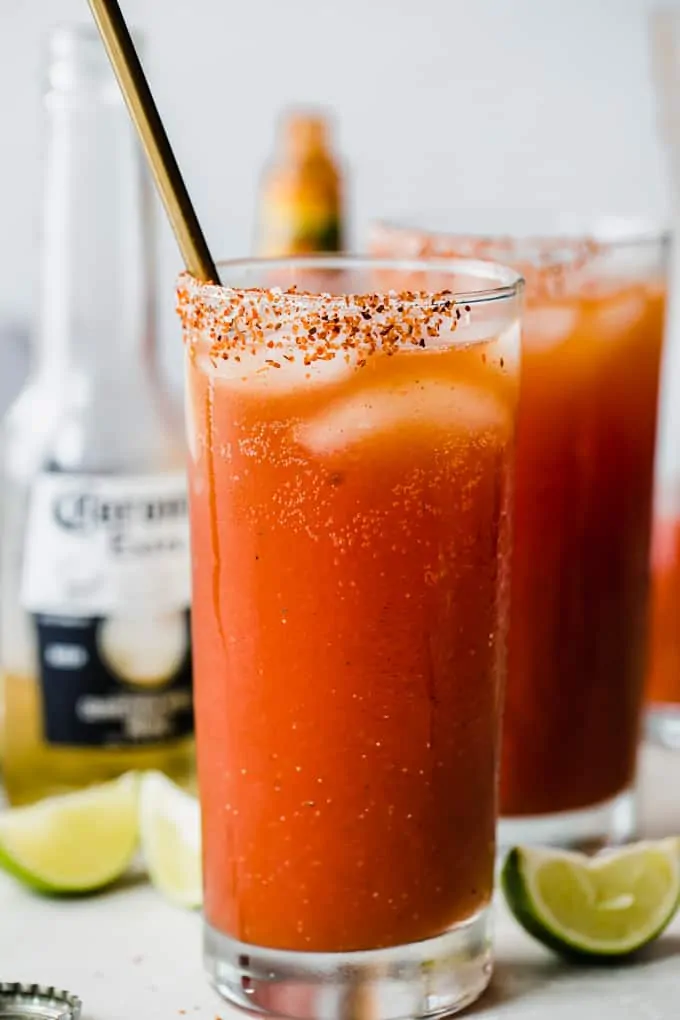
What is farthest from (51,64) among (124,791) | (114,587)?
(124,791)

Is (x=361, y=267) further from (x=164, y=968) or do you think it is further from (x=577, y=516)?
(x=164, y=968)

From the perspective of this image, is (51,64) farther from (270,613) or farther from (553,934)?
(553,934)

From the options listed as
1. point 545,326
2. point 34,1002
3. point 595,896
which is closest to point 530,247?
point 545,326

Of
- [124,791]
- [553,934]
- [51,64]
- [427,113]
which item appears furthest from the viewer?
[427,113]

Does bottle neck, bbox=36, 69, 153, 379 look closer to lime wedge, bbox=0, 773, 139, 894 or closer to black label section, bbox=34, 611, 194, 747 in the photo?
black label section, bbox=34, 611, 194, 747

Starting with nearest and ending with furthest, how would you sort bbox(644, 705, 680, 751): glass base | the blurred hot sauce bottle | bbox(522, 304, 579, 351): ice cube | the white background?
bbox(522, 304, 579, 351): ice cube, bbox(644, 705, 680, 751): glass base, the blurred hot sauce bottle, the white background

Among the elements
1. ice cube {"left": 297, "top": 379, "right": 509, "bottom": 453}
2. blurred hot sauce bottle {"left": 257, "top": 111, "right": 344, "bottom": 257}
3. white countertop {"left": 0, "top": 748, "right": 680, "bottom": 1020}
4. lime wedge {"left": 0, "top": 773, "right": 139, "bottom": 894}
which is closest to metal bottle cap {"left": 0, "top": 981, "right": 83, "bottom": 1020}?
white countertop {"left": 0, "top": 748, "right": 680, "bottom": 1020}

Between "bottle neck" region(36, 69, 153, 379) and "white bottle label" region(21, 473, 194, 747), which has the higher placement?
"bottle neck" region(36, 69, 153, 379)
